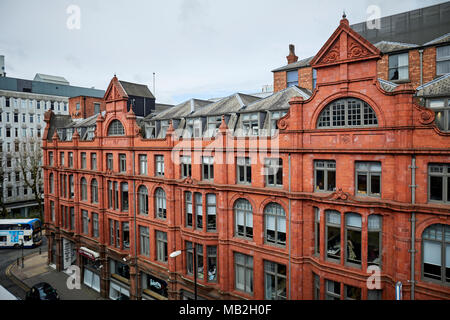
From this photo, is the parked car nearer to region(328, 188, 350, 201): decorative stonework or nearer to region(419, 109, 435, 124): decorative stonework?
region(328, 188, 350, 201): decorative stonework

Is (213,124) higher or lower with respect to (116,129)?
lower

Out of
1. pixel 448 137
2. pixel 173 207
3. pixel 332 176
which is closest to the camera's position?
pixel 448 137

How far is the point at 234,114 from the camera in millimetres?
22938

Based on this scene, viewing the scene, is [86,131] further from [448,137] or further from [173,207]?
[448,137]

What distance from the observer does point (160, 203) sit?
1018 inches

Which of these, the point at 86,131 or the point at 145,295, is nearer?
the point at 145,295

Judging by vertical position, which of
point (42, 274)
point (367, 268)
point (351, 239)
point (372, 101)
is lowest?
point (42, 274)

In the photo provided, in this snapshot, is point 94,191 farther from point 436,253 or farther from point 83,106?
point 436,253

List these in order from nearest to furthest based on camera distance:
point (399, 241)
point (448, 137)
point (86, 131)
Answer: point (448, 137), point (399, 241), point (86, 131)

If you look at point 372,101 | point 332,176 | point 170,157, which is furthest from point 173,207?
point 372,101

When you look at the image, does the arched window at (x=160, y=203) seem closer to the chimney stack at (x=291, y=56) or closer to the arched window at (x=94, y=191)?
the arched window at (x=94, y=191)

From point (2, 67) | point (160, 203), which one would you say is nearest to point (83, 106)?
point (2, 67)

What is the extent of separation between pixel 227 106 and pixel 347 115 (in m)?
10.6
